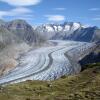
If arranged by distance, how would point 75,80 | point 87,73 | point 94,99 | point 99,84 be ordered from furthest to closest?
1. point 87,73
2. point 75,80
3. point 99,84
4. point 94,99

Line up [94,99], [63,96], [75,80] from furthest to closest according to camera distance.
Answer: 1. [75,80]
2. [63,96]
3. [94,99]

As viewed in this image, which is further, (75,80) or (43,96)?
(75,80)

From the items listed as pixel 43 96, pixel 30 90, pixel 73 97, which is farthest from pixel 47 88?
pixel 73 97

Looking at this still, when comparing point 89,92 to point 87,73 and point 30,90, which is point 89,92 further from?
point 87,73

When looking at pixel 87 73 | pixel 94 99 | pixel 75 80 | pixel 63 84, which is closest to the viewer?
pixel 94 99

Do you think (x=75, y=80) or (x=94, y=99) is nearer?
(x=94, y=99)

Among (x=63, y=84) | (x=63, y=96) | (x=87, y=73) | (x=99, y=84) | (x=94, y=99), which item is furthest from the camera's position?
(x=87, y=73)

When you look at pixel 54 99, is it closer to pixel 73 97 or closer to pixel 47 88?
pixel 73 97

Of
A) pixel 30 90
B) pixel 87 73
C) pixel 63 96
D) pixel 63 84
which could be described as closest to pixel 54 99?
pixel 63 96
